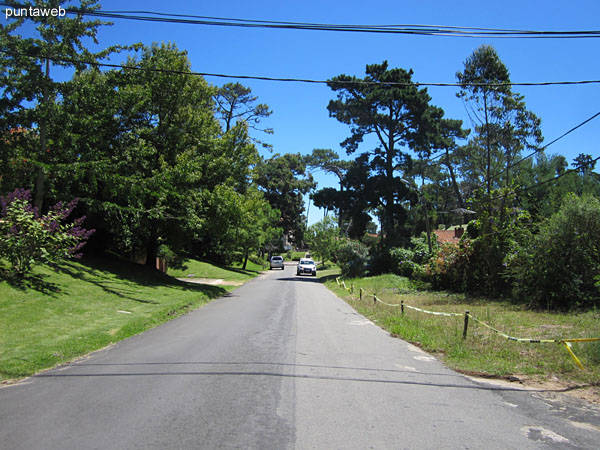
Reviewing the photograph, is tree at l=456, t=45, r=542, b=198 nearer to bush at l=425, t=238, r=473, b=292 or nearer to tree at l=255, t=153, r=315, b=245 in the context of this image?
bush at l=425, t=238, r=473, b=292

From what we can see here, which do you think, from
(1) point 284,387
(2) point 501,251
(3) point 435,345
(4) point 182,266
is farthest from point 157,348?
(4) point 182,266

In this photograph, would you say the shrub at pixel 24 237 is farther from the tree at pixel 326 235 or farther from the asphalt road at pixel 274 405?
the tree at pixel 326 235

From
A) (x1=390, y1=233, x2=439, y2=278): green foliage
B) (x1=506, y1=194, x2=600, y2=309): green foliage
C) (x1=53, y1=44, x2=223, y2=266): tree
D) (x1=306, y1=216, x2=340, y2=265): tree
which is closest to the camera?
(x1=506, y1=194, x2=600, y2=309): green foliage

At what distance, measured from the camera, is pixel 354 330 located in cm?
1248

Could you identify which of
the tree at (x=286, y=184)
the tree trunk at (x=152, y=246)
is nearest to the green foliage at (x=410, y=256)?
the tree trunk at (x=152, y=246)

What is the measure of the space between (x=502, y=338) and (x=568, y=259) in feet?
23.3

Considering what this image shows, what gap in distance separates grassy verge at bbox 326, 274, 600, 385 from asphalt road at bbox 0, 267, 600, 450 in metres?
0.94

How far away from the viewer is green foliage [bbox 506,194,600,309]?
14.8m

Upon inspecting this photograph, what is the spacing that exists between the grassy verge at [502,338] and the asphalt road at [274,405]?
0.94m

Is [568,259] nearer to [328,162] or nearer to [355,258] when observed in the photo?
[355,258]

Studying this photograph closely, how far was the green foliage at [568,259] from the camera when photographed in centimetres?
1480

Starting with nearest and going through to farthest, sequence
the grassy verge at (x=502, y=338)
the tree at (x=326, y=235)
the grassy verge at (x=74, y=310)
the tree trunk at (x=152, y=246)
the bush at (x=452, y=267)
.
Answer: the grassy verge at (x=502, y=338), the grassy verge at (x=74, y=310), the bush at (x=452, y=267), the tree trunk at (x=152, y=246), the tree at (x=326, y=235)

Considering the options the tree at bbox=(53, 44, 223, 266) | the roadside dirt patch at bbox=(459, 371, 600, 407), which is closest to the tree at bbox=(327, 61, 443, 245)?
the tree at bbox=(53, 44, 223, 266)

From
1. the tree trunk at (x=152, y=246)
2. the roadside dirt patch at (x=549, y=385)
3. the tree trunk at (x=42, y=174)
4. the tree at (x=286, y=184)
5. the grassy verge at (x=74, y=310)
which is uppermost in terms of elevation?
the tree at (x=286, y=184)
